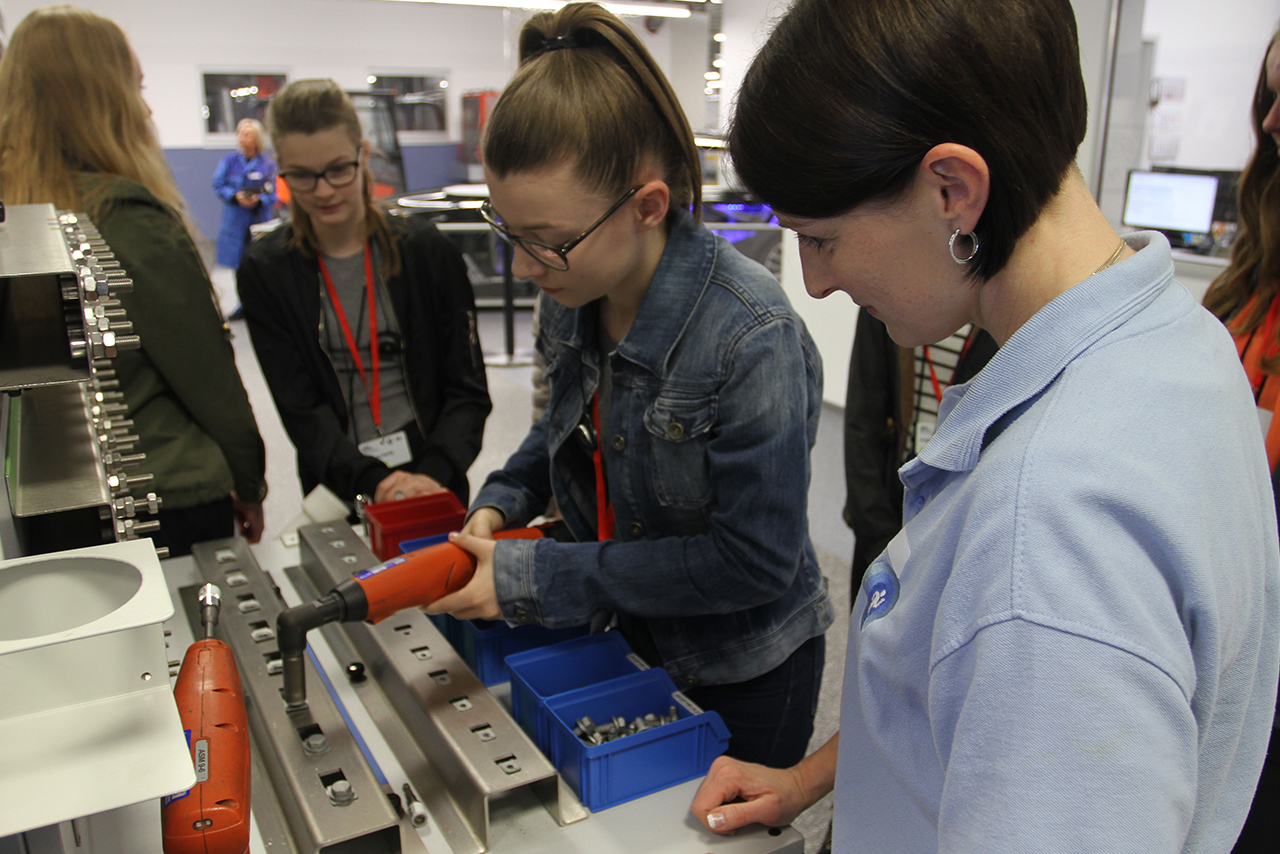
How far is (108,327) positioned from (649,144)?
66cm

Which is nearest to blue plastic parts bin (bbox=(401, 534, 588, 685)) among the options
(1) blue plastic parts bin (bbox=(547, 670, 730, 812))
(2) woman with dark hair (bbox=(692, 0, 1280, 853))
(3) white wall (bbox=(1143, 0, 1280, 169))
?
(1) blue plastic parts bin (bbox=(547, 670, 730, 812))

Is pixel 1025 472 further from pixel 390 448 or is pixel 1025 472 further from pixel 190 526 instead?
pixel 390 448

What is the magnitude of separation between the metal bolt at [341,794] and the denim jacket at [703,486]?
11.8 inches

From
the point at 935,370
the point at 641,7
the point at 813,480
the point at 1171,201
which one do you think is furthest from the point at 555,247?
the point at 641,7

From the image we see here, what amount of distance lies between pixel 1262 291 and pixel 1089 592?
1.49 meters

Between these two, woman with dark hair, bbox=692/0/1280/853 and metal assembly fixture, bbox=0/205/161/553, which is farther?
metal assembly fixture, bbox=0/205/161/553

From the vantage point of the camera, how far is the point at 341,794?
920 millimetres

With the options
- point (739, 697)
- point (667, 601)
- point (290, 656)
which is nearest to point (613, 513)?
point (667, 601)

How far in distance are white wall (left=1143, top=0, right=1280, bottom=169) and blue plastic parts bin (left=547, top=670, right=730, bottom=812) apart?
16.0 ft

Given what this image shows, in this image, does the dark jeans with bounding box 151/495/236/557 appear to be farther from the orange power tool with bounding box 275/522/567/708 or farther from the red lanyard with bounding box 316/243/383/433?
the orange power tool with bounding box 275/522/567/708

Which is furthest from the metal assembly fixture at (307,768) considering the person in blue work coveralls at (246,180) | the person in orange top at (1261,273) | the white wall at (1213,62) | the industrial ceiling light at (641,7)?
the person in blue work coveralls at (246,180)

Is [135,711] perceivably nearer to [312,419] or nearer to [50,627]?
[50,627]

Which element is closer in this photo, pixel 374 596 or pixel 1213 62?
pixel 374 596

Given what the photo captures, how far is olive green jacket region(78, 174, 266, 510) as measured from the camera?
1.72m
